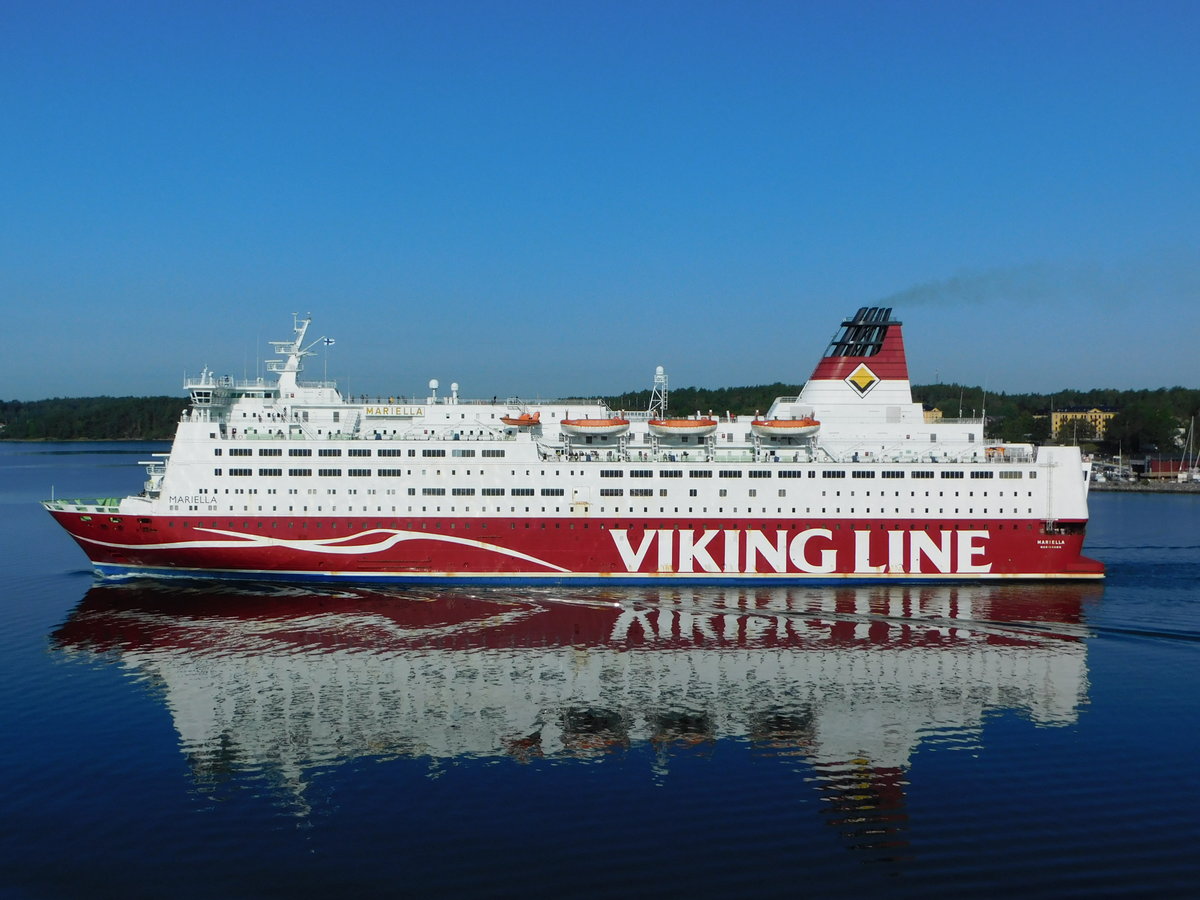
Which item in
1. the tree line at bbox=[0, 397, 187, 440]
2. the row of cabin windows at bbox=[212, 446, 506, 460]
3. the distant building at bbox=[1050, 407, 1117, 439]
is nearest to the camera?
the row of cabin windows at bbox=[212, 446, 506, 460]

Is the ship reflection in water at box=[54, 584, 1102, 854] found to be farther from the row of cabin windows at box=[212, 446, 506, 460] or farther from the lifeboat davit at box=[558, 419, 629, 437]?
the lifeboat davit at box=[558, 419, 629, 437]

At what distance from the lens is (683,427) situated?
99.9 ft

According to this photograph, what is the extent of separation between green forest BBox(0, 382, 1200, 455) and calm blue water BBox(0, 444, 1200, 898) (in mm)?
14250

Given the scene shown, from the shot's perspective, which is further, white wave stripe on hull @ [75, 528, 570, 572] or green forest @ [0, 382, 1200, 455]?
green forest @ [0, 382, 1200, 455]

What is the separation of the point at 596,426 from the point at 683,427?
2.73 meters

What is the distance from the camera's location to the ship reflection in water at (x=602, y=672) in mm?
16828

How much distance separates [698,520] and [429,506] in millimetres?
8130

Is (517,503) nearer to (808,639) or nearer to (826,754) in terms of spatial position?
(808,639)

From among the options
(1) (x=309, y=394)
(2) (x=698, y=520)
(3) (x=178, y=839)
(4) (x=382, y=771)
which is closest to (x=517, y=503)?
(2) (x=698, y=520)

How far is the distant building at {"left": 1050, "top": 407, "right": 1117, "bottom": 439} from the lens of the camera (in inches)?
3912

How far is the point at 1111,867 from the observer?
12.9 meters

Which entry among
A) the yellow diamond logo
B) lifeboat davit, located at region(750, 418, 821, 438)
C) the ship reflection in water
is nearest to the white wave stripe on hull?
the ship reflection in water

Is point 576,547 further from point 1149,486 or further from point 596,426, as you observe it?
point 1149,486

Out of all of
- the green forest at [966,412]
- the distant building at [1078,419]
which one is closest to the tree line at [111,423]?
Result: the green forest at [966,412]
